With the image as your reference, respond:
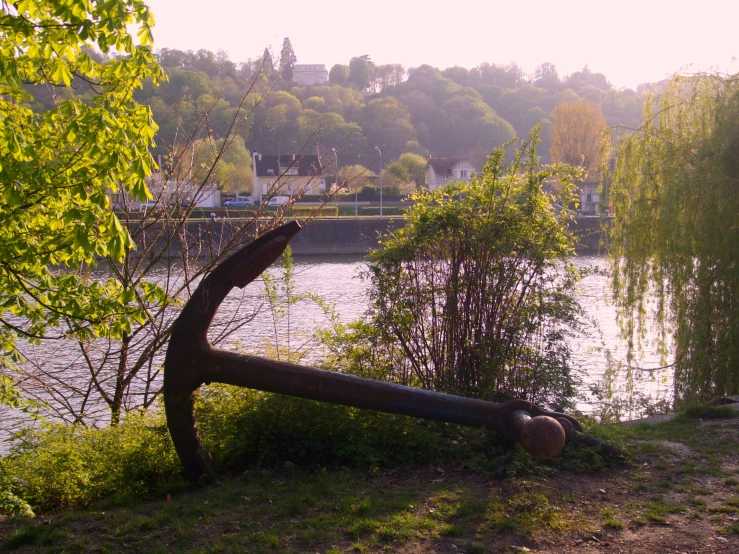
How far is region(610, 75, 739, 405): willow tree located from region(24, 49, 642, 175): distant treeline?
2.32m

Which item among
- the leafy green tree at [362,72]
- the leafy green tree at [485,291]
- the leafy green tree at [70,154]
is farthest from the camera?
the leafy green tree at [362,72]

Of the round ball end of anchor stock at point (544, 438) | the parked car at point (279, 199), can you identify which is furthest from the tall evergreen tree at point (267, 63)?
the round ball end of anchor stock at point (544, 438)

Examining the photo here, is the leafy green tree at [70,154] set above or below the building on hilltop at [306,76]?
below

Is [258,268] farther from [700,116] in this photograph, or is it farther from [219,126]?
[700,116]

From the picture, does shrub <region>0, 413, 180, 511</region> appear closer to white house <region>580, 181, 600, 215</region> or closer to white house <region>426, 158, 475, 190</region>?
white house <region>580, 181, 600, 215</region>

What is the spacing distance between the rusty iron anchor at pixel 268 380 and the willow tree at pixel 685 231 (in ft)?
21.5

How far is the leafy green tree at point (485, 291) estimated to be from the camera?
6320 mm

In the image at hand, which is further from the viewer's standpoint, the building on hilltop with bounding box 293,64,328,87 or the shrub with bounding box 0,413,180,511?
the building on hilltop with bounding box 293,64,328,87

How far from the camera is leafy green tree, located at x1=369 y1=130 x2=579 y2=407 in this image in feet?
20.7

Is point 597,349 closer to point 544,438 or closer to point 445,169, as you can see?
point 544,438

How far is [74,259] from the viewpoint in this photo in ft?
14.0

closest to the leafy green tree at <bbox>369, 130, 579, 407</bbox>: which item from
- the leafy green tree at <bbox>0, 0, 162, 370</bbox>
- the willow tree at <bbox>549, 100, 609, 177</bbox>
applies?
the leafy green tree at <bbox>0, 0, 162, 370</bbox>

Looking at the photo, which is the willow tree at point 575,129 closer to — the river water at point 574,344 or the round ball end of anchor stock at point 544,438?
the river water at point 574,344

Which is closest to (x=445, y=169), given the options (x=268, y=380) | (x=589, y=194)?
(x=589, y=194)
